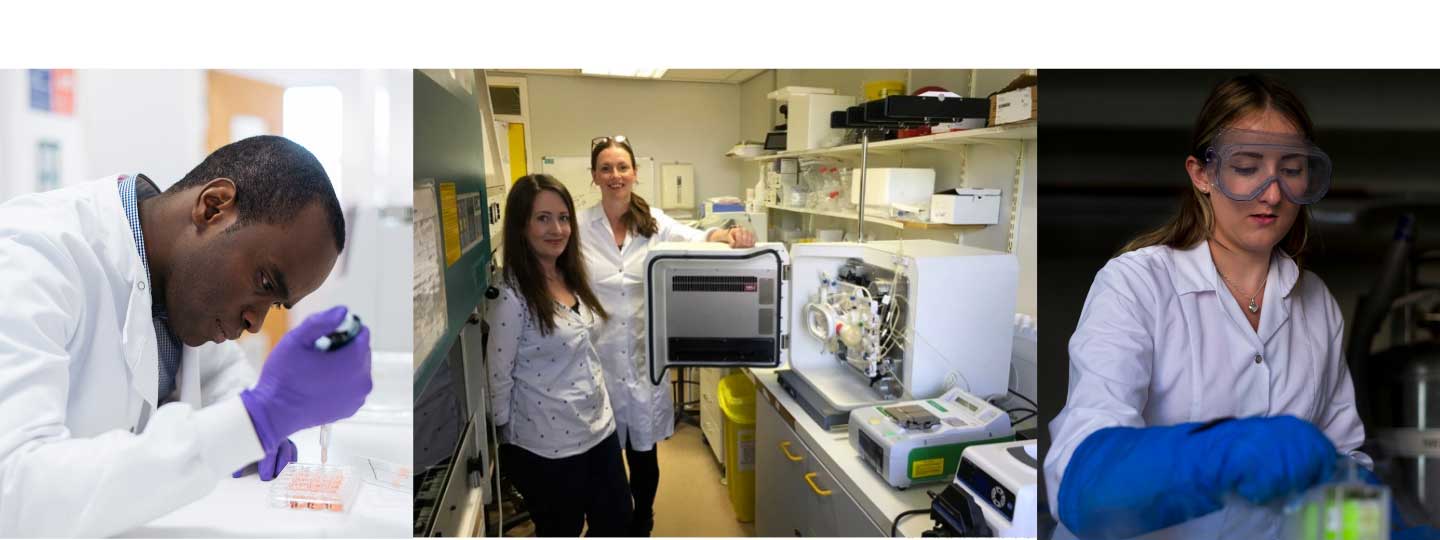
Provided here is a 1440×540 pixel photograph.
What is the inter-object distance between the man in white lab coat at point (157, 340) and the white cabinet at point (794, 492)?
97 centimetres

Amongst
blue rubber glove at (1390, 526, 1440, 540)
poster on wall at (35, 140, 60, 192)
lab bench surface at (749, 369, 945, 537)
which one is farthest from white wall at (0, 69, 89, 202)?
blue rubber glove at (1390, 526, 1440, 540)

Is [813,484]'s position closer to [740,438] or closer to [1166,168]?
[740,438]

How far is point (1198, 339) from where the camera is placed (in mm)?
885

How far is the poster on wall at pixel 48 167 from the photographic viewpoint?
796mm

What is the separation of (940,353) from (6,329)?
60.8 inches

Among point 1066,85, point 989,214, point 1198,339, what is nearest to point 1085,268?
point 1198,339

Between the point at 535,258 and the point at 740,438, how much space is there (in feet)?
2.42

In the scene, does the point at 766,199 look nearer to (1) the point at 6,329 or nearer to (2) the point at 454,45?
(2) the point at 454,45

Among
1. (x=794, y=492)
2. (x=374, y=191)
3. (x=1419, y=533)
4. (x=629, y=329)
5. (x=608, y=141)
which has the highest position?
(x=608, y=141)

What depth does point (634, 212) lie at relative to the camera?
1.25 meters

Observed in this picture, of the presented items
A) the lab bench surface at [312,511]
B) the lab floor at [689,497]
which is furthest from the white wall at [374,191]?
the lab floor at [689,497]

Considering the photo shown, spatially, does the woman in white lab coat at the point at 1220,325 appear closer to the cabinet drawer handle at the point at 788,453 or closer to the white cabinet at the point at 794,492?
the white cabinet at the point at 794,492

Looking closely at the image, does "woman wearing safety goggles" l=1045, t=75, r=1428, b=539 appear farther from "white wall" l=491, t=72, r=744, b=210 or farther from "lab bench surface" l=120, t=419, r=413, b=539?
"lab bench surface" l=120, t=419, r=413, b=539

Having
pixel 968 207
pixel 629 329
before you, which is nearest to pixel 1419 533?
pixel 968 207
